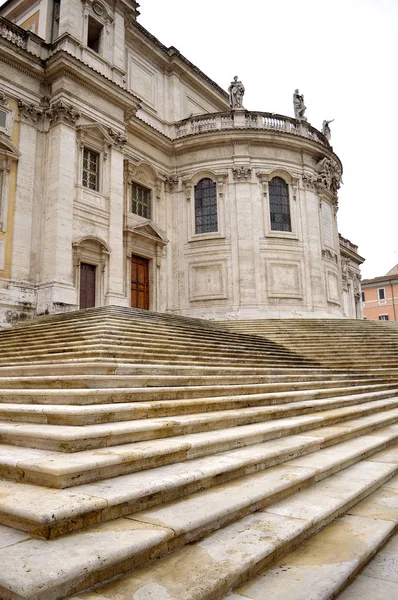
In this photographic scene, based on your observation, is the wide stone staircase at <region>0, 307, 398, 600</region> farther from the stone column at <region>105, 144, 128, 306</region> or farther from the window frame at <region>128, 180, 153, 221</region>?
the window frame at <region>128, 180, 153, 221</region>

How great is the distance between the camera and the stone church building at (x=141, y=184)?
15.5m

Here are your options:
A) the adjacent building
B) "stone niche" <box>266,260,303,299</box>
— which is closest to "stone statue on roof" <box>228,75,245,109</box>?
"stone niche" <box>266,260,303,299</box>

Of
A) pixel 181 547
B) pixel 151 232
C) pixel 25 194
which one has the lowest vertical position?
pixel 181 547

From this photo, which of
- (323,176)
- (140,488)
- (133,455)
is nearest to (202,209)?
(323,176)

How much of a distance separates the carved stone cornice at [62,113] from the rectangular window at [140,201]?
438 centimetres

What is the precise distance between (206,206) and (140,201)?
3312 millimetres

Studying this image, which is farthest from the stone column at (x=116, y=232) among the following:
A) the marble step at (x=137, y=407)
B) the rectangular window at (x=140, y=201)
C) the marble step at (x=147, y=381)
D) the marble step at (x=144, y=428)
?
the marble step at (x=144, y=428)

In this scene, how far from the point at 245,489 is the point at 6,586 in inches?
71.7

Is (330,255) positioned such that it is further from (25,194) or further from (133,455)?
(133,455)

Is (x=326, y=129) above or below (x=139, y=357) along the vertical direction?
above

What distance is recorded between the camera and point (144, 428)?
379cm

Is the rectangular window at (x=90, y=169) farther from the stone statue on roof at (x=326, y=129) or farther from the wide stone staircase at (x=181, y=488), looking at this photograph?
the stone statue on roof at (x=326, y=129)

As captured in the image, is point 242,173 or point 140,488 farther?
point 242,173

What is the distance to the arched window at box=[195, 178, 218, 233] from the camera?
21594 mm
